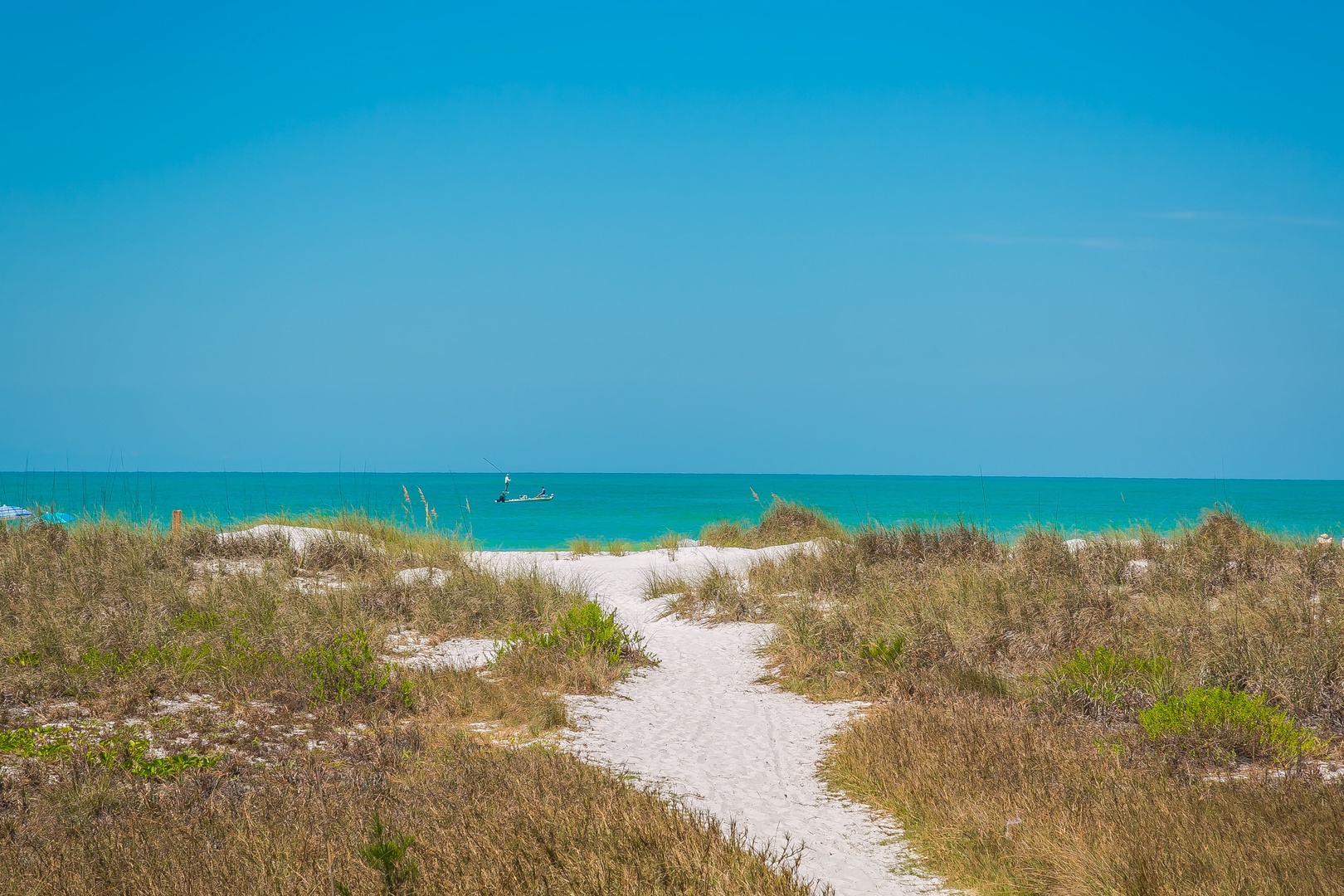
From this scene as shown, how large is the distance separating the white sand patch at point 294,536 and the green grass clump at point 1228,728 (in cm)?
1394

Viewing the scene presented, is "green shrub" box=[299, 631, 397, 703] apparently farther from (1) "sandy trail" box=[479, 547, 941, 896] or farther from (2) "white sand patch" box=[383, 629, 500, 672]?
(1) "sandy trail" box=[479, 547, 941, 896]

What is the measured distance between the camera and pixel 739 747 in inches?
316

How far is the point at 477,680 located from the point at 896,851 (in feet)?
17.7

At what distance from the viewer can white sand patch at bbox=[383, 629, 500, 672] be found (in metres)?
10.4

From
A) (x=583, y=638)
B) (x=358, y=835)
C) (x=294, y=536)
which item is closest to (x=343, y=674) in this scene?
(x=583, y=638)

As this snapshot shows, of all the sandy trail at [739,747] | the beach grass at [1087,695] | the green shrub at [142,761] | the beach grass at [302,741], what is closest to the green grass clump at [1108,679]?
the beach grass at [1087,695]

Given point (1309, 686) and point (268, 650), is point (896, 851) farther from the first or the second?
point (268, 650)

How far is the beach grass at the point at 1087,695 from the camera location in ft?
15.5

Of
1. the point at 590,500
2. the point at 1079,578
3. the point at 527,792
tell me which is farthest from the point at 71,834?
the point at 590,500

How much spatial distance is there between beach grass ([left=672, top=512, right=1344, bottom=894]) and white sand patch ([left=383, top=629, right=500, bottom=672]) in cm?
372

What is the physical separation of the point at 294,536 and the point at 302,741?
440 inches

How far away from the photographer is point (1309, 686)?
25.9ft

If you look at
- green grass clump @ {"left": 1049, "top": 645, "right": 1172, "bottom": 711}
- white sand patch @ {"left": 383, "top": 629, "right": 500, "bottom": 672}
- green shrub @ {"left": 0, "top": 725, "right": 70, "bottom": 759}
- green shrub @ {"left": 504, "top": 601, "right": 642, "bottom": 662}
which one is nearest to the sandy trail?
green shrub @ {"left": 504, "top": 601, "right": 642, "bottom": 662}

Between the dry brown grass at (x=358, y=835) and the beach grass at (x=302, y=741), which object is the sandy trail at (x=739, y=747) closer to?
the beach grass at (x=302, y=741)
